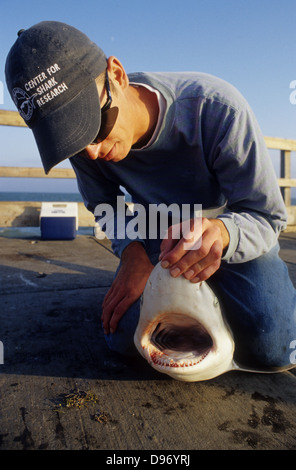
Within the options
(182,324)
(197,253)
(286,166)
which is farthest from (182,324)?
(286,166)

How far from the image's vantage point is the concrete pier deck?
0.97m

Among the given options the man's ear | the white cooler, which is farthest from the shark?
the white cooler

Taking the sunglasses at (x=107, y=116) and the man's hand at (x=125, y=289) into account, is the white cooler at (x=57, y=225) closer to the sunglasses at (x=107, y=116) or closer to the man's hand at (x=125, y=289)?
the man's hand at (x=125, y=289)

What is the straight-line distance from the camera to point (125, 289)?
4.81 feet

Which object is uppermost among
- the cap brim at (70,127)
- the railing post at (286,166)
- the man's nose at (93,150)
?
the cap brim at (70,127)

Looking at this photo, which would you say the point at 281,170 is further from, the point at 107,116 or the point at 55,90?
the point at 55,90

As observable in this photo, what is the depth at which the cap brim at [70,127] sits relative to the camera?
3.72 ft

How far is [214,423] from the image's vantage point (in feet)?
3.42

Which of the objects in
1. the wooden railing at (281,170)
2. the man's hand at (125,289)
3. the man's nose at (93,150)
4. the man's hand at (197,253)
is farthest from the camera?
the wooden railing at (281,170)

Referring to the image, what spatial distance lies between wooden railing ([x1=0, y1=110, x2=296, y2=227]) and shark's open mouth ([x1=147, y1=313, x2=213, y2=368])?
3623 mm
